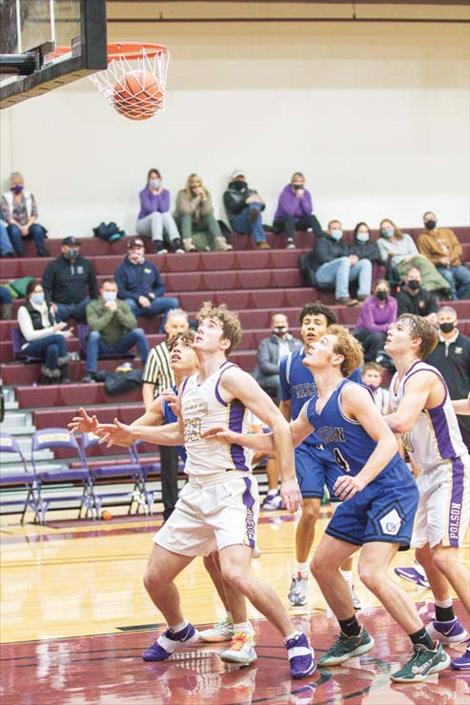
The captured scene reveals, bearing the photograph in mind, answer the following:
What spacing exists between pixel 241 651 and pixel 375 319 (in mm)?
10452

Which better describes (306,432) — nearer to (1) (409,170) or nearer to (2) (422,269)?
(2) (422,269)

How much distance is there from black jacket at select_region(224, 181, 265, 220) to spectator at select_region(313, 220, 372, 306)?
5.12 ft

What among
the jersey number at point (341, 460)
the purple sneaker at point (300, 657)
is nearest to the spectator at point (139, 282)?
the jersey number at point (341, 460)

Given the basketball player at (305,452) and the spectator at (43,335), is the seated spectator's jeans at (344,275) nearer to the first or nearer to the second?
the spectator at (43,335)

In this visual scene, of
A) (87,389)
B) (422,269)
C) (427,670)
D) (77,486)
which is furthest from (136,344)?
(427,670)

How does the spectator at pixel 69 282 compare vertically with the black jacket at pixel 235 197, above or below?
below

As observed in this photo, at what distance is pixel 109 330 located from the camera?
54.1ft

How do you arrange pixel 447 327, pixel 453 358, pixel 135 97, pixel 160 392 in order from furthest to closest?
pixel 453 358, pixel 447 327, pixel 160 392, pixel 135 97

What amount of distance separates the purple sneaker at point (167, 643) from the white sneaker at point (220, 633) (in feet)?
0.97

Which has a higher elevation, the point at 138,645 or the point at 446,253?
the point at 446,253

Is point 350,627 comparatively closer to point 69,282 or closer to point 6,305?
point 69,282

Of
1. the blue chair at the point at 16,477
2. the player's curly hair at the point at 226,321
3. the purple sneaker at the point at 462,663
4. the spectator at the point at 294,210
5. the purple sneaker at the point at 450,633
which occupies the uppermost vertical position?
the spectator at the point at 294,210

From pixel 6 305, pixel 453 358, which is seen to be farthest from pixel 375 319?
pixel 6 305

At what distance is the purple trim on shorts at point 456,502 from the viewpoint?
6586mm
